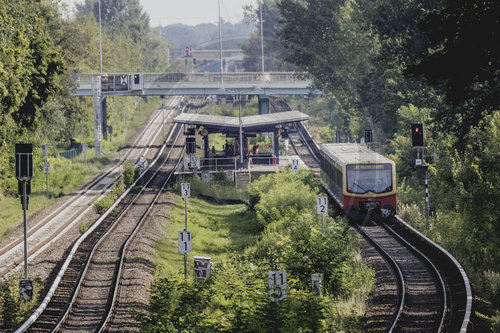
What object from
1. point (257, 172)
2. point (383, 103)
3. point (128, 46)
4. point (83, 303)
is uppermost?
point (128, 46)

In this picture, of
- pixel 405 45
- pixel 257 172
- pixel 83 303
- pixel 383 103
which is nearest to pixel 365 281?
pixel 83 303

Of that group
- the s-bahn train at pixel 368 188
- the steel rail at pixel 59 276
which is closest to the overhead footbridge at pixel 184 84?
the steel rail at pixel 59 276

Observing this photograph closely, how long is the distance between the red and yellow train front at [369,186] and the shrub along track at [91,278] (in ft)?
33.1

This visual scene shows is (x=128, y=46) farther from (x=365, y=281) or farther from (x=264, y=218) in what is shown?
(x=365, y=281)

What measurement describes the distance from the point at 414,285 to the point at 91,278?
36.5ft

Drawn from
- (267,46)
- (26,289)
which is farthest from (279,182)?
(267,46)

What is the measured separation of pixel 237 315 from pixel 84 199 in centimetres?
3111

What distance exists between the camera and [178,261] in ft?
94.3

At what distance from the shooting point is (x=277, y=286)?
16500 millimetres

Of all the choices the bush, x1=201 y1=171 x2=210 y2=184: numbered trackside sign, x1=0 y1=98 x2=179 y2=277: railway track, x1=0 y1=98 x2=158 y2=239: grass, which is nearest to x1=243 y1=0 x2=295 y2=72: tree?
x1=0 y1=98 x2=158 y2=239: grass

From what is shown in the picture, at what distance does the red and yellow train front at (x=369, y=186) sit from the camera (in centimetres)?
2998

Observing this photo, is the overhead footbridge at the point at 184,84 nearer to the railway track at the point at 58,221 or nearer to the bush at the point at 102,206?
the railway track at the point at 58,221

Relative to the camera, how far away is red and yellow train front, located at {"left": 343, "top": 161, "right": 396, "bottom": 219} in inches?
1180

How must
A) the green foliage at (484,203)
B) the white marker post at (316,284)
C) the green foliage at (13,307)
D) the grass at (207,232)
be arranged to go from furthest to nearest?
the grass at (207,232) < the green foliage at (484,203) < the green foliage at (13,307) < the white marker post at (316,284)
